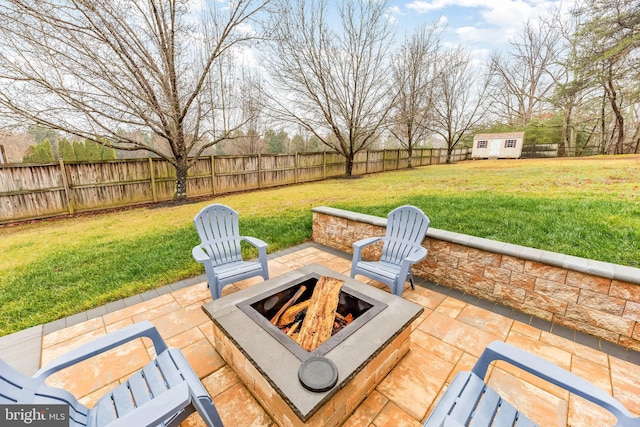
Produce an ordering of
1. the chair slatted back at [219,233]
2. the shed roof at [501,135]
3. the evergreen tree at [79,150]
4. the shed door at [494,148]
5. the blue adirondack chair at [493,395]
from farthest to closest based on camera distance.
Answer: the shed door at [494,148]
the shed roof at [501,135]
the evergreen tree at [79,150]
the chair slatted back at [219,233]
the blue adirondack chair at [493,395]

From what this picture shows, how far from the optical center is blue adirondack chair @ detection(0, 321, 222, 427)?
1038 mm

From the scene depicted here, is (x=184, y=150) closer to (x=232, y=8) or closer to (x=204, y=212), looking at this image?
(x=232, y=8)

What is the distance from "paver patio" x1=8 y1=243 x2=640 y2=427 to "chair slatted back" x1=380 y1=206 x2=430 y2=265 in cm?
49

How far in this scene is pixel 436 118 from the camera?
718 inches

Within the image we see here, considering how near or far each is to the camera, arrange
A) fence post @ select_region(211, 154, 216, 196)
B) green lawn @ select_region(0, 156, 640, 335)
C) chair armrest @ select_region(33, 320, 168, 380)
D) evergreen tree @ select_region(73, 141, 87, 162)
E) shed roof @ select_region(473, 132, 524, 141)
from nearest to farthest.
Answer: chair armrest @ select_region(33, 320, 168, 380), green lawn @ select_region(0, 156, 640, 335), fence post @ select_region(211, 154, 216, 196), evergreen tree @ select_region(73, 141, 87, 162), shed roof @ select_region(473, 132, 524, 141)

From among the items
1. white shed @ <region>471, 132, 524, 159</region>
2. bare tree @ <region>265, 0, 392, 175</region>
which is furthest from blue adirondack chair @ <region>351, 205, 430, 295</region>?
white shed @ <region>471, 132, 524, 159</region>

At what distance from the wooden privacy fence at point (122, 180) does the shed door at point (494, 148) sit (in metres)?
19.2

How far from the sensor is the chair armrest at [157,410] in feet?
3.23

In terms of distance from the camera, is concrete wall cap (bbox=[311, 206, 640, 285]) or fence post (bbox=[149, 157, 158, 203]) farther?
fence post (bbox=[149, 157, 158, 203])

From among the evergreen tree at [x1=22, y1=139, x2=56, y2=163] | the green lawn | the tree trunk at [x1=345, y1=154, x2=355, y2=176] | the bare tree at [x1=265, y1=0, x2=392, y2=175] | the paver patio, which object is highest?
the bare tree at [x1=265, y1=0, x2=392, y2=175]

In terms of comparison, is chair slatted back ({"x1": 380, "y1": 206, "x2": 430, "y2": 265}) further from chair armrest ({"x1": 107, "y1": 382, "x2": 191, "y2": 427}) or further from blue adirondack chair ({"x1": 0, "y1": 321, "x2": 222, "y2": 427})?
chair armrest ({"x1": 107, "y1": 382, "x2": 191, "y2": 427})

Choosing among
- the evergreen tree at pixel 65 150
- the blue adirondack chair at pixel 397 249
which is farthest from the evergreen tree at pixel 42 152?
the blue adirondack chair at pixel 397 249

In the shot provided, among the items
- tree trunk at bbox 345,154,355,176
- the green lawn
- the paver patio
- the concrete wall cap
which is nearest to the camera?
the paver patio

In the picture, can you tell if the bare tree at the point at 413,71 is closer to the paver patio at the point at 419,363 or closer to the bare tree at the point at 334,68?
the bare tree at the point at 334,68
